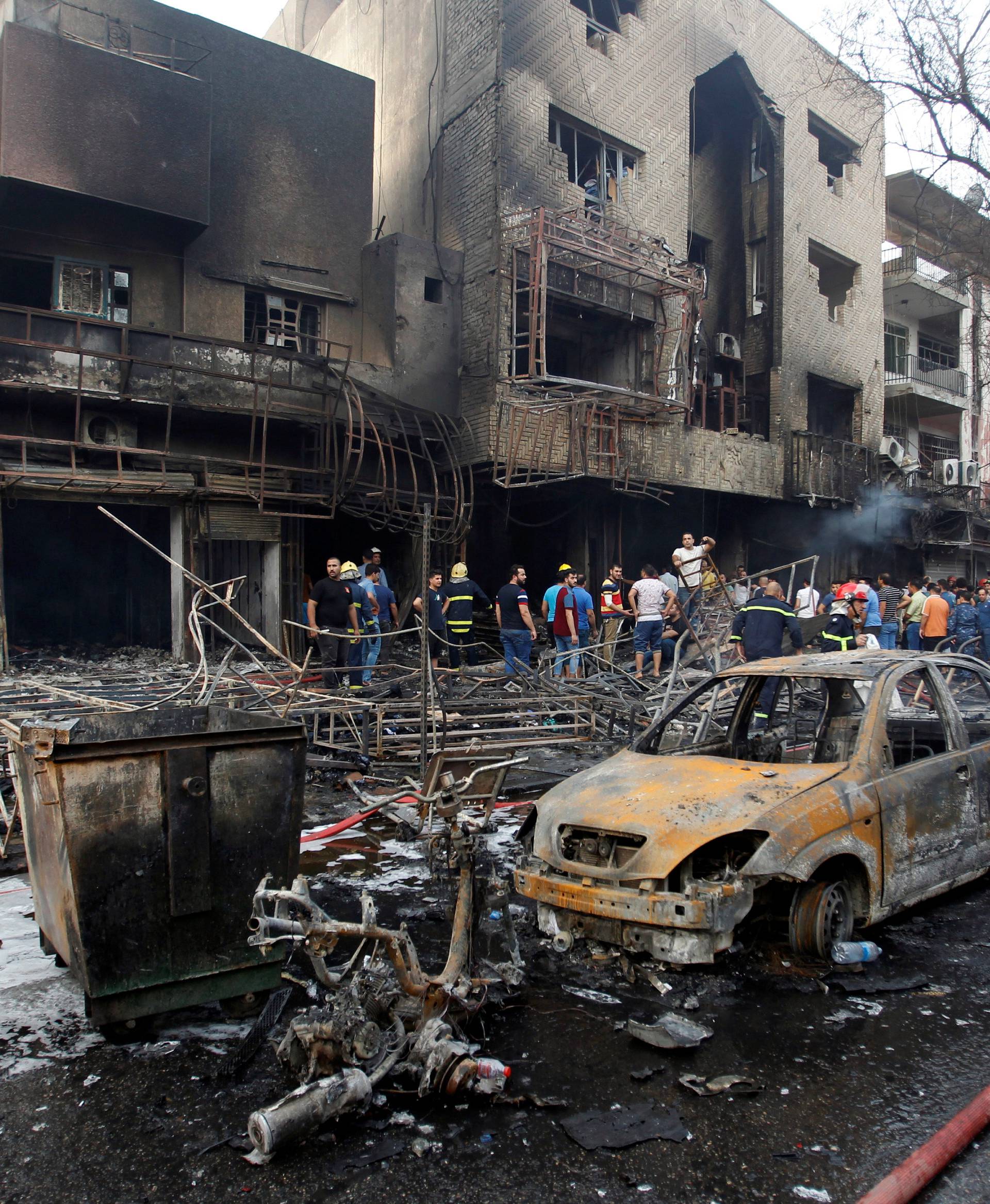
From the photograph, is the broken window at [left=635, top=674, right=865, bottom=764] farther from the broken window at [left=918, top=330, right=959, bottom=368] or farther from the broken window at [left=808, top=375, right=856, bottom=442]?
the broken window at [left=918, top=330, right=959, bottom=368]

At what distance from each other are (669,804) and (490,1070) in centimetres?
153

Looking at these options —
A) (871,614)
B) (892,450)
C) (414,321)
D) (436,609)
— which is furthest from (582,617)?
(892,450)

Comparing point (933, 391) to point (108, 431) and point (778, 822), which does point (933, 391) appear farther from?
point (778, 822)

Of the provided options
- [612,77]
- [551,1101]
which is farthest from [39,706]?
[612,77]

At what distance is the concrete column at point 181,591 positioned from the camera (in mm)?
Answer: 14172

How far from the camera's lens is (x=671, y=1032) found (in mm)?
3514

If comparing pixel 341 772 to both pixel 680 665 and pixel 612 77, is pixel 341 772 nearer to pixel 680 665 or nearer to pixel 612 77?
pixel 680 665

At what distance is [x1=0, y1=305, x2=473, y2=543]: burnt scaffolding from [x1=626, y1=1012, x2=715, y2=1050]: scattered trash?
10.7m

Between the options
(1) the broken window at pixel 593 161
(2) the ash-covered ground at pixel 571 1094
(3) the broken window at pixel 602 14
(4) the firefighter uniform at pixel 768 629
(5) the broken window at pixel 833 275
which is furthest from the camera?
(5) the broken window at pixel 833 275

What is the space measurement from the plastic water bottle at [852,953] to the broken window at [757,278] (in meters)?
20.6

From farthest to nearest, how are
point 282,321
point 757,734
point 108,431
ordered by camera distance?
1. point 282,321
2. point 108,431
3. point 757,734

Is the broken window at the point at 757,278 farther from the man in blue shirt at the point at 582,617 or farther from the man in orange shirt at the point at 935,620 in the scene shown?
the man in blue shirt at the point at 582,617

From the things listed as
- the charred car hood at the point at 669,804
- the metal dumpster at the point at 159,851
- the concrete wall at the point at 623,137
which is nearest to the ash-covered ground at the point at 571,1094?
the metal dumpster at the point at 159,851

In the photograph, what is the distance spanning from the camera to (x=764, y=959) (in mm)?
4188
